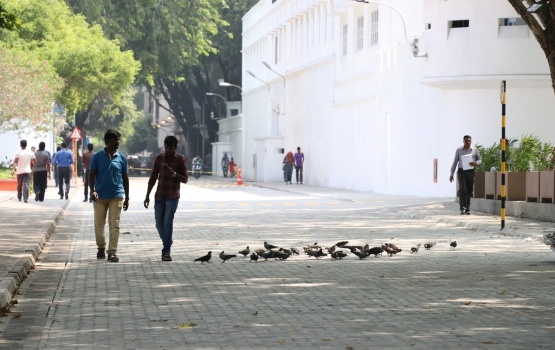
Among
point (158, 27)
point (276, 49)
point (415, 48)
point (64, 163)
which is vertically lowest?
point (64, 163)

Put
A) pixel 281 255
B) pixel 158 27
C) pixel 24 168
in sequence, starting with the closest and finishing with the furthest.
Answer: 1. pixel 281 255
2. pixel 24 168
3. pixel 158 27

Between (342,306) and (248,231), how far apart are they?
518 inches

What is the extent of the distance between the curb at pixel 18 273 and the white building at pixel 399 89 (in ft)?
69.8

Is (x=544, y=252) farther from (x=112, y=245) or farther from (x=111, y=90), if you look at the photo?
(x=111, y=90)

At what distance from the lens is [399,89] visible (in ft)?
159

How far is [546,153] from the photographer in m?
31.9

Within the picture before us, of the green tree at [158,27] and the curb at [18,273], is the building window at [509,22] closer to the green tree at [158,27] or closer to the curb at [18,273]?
the curb at [18,273]

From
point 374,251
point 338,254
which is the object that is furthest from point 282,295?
point 374,251

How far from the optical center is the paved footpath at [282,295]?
1034cm

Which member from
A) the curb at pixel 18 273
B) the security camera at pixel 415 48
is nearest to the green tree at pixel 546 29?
the curb at pixel 18 273

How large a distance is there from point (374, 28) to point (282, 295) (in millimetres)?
41598

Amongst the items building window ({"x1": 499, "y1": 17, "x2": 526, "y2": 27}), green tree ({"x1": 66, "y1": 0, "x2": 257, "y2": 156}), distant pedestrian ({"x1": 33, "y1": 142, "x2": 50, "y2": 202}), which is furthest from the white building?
distant pedestrian ({"x1": 33, "y1": 142, "x2": 50, "y2": 202})

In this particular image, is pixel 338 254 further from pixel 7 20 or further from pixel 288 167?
pixel 288 167

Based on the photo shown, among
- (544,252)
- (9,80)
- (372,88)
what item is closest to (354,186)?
(372,88)
